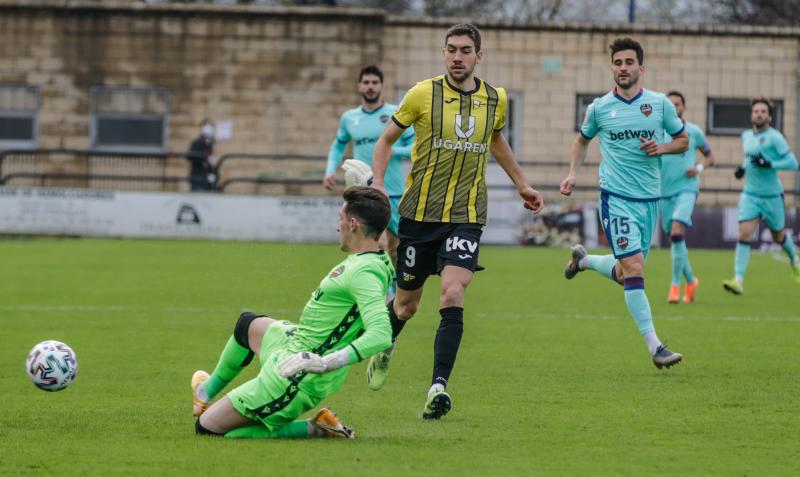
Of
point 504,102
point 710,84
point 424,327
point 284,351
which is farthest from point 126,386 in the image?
point 710,84

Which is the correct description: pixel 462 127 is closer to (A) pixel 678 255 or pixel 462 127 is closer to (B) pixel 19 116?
(A) pixel 678 255

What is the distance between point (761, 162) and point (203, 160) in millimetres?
15232

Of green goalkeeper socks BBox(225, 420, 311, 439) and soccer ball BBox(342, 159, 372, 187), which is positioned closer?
green goalkeeper socks BBox(225, 420, 311, 439)

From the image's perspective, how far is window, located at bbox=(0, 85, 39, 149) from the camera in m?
32.5

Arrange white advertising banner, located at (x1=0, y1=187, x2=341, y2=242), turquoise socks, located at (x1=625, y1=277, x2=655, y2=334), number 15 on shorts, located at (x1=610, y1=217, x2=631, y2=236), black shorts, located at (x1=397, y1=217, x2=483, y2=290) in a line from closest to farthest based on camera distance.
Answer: black shorts, located at (x1=397, y1=217, x2=483, y2=290)
turquoise socks, located at (x1=625, y1=277, x2=655, y2=334)
number 15 on shorts, located at (x1=610, y1=217, x2=631, y2=236)
white advertising banner, located at (x1=0, y1=187, x2=341, y2=242)

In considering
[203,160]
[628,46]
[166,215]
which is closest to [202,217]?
[166,215]

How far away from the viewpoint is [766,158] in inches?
661

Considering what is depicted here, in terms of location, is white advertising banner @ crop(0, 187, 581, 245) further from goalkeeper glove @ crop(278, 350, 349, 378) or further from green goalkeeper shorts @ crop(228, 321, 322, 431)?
goalkeeper glove @ crop(278, 350, 349, 378)

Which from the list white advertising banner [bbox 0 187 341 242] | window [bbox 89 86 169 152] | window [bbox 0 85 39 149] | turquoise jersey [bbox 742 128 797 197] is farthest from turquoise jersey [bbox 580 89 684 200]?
window [bbox 0 85 39 149]

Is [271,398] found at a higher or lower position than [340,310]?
lower

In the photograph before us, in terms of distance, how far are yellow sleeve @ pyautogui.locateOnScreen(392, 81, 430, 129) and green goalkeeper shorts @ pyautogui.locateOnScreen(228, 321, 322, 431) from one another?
1909 mm

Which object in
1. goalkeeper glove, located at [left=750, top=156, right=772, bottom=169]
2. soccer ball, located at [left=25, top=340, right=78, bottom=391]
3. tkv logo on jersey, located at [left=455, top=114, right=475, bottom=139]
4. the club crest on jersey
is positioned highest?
tkv logo on jersey, located at [left=455, top=114, right=475, bottom=139]

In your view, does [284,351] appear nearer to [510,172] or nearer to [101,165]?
[510,172]

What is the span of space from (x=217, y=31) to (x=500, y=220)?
9.19 meters
